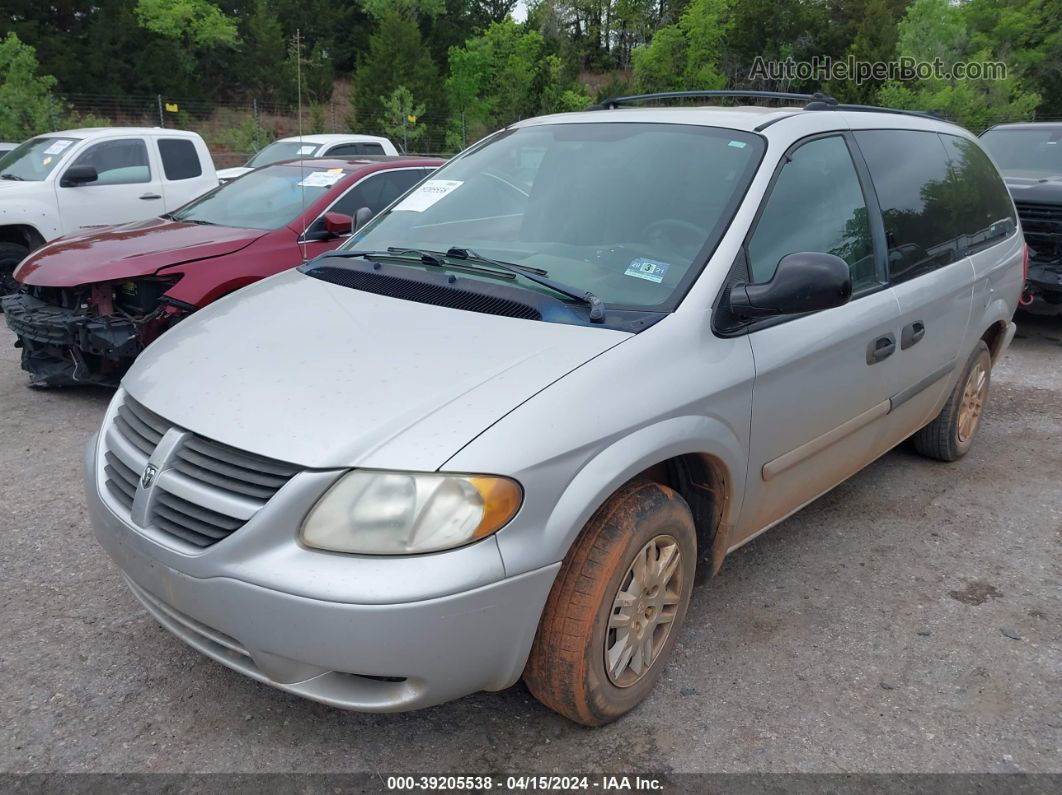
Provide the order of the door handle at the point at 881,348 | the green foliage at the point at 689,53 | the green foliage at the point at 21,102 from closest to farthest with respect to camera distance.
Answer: the door handle at the point at 881,348 < the green foliage at the point at 21,102 < the green foliage at the point at 689,53

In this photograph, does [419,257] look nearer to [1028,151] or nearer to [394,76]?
[1028,151]

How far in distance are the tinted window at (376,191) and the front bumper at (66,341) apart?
191 centimetres

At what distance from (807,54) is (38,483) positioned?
117 feet

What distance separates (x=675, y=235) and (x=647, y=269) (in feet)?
0.63

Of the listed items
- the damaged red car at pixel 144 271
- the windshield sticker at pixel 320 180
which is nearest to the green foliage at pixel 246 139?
the windshield sticker at pixel 320 180

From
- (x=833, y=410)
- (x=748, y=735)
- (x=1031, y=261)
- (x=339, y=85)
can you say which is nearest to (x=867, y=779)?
(x=748, y=735)

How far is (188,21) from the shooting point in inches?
1457

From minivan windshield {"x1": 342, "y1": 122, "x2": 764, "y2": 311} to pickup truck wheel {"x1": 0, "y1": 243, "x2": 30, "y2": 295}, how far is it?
6641 millimetres

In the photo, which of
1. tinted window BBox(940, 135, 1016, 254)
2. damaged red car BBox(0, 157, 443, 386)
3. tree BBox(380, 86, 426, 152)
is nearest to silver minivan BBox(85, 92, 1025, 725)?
tinted window BBox(940, 135, 1016, 254)

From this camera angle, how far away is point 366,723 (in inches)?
106

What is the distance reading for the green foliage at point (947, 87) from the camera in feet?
89.4

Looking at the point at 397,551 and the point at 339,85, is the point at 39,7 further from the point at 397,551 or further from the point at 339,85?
the point at 397,551

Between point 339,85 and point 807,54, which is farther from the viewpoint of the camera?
point 339,85

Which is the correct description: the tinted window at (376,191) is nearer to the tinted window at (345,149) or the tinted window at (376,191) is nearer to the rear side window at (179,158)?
the rear side window at (179,158)
